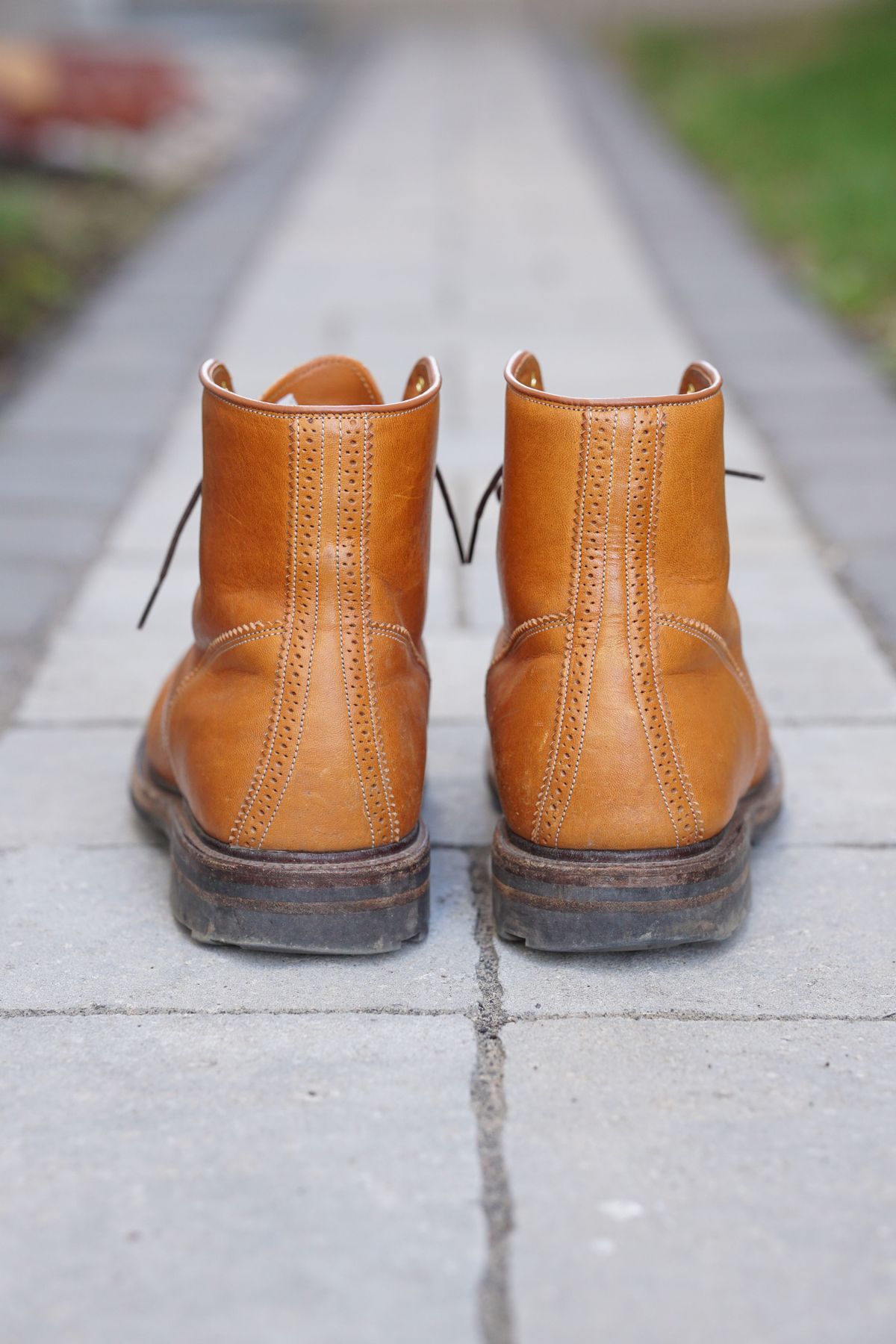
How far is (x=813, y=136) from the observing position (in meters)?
8.44

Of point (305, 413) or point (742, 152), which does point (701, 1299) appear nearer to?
point (305, 413)

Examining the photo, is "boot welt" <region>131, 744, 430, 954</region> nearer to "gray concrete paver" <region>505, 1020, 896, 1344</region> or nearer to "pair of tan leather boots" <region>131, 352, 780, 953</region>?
"pair of tan leather boots" <region>131, 352, 780, 953</region>

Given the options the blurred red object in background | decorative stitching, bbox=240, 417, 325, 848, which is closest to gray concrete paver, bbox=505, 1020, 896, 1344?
decorative stitching, bbox=240, 417, 325, 848

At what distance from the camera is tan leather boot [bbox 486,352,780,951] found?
1420 millimetres

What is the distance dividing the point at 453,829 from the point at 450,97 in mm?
11199

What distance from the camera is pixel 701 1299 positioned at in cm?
106

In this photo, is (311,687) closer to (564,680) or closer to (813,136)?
(564,680)

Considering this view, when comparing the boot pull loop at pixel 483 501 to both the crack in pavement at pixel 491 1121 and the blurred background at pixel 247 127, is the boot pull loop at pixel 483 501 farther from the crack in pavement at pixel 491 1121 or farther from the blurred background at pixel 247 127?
the blurred background at pixel 247 127

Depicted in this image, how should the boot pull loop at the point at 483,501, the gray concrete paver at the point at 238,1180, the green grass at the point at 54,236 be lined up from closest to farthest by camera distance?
the gray concrete paver at the point at 238,1180 < the boot pull loop at the point at 483,501 < the green grass at the point at 54,236

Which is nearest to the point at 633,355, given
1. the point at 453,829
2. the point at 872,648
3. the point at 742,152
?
the point at 872,648

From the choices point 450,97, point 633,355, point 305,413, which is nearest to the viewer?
point 305,413

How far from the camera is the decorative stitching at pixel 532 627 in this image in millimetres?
1464

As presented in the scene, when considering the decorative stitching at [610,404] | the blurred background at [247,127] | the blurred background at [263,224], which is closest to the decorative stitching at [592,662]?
the decorative stitching at [610,404]

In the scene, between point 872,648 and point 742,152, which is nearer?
point 872,648
